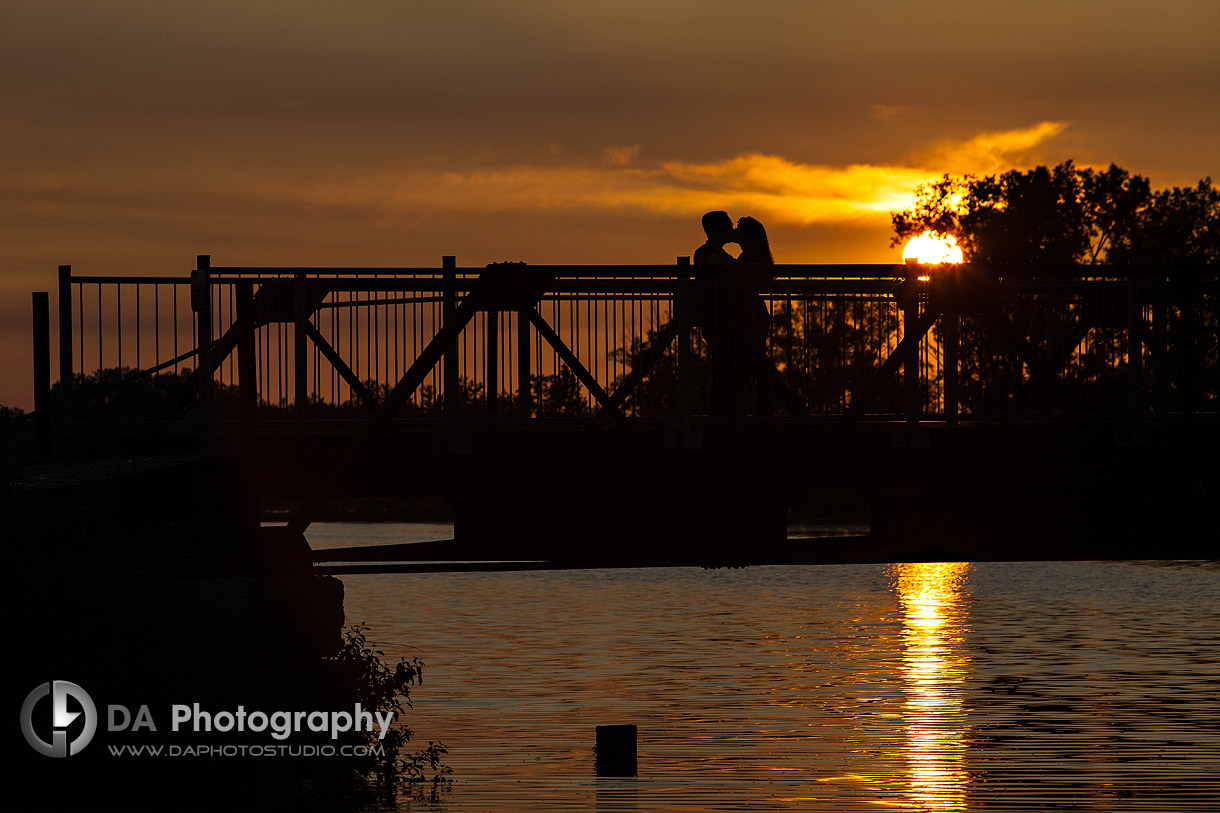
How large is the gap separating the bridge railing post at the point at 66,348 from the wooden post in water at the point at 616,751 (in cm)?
652

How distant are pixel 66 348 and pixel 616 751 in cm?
709

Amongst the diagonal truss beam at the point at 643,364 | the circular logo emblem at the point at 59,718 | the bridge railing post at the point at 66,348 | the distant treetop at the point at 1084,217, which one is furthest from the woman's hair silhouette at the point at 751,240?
the distant treetop at the point at 1084,217

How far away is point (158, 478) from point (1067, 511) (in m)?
9.21

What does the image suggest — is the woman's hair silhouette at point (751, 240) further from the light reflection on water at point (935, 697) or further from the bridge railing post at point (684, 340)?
the light reflection on water at point (935, 697)

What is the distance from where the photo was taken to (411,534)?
341ft

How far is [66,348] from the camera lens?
17469 mm

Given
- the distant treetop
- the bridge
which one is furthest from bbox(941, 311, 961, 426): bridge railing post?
the distant treetop

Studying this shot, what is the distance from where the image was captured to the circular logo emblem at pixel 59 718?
13883 mm

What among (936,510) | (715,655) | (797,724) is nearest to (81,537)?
(936,510)

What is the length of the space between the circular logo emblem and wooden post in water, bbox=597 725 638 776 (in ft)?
15.9

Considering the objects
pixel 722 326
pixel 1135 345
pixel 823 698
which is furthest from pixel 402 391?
pixel 823 698

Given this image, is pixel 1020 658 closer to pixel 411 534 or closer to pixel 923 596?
pixel 923 596

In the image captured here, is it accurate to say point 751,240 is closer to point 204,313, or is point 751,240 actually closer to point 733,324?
point 733,324

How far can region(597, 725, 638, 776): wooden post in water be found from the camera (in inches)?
638
